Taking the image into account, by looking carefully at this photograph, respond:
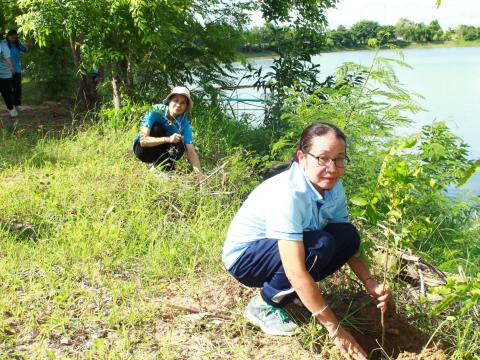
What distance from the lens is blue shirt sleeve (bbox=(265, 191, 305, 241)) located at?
2330mm

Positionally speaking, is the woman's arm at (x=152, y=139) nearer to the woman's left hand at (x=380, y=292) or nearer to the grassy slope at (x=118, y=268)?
the grassy slope at (x=118, y=268)

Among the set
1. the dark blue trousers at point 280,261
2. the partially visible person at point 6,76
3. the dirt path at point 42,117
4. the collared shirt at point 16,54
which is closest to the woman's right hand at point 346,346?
the dark blue trousers at point 280,261

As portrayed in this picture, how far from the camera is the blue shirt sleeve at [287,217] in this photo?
2.33 metres

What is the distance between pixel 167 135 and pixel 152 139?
0.76ft

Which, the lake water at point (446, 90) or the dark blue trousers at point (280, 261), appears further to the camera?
Answer: the lake water at point (446, 90)

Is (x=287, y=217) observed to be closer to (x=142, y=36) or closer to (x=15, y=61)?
(x=142, y=36)

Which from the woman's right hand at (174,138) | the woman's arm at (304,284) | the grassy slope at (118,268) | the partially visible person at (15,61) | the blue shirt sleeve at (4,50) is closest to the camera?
the woman's arm at (304,284)

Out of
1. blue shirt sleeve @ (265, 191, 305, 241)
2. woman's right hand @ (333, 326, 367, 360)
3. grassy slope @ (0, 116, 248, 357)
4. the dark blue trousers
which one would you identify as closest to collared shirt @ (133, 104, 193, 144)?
grassy slope @ (0, 116, 248, 357)

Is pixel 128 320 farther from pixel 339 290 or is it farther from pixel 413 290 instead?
pixel 413 290

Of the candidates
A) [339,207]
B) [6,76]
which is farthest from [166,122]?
[6,76]

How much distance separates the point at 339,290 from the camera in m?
3.05

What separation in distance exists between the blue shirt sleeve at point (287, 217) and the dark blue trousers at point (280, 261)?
5.8 inches

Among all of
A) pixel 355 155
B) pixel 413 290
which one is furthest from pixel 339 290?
pixel 355 155

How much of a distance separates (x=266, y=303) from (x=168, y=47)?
4.59m
